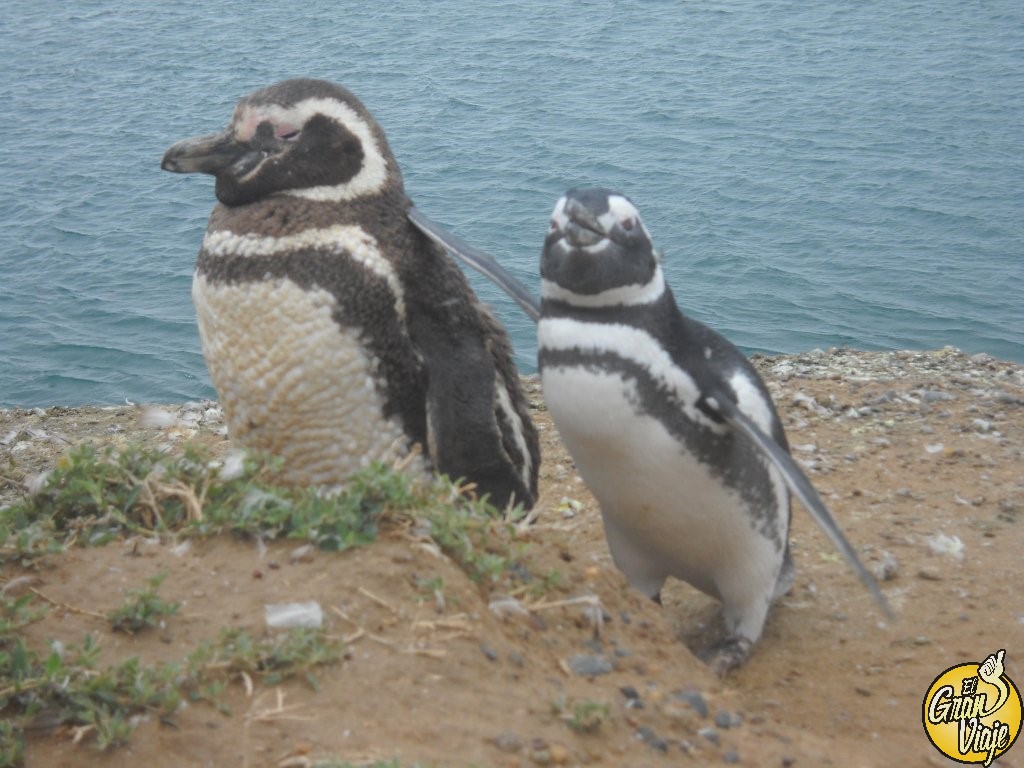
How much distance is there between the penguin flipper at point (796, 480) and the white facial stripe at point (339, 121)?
43.7 inches

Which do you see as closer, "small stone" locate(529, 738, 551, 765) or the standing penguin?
"small stone" locate(529, 738, 551, 765)

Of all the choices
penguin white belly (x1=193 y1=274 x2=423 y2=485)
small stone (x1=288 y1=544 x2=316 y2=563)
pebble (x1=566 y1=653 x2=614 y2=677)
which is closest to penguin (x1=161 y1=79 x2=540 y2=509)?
penguin white belly (x1=193 y1=274 x2=423 y2=485)

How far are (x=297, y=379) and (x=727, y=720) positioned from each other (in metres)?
1.46

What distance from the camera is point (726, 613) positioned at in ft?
12.0

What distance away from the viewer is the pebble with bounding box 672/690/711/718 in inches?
102

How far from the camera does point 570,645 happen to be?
2652mm

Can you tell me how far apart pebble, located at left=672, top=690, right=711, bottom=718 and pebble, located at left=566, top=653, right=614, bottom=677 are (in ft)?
0.48

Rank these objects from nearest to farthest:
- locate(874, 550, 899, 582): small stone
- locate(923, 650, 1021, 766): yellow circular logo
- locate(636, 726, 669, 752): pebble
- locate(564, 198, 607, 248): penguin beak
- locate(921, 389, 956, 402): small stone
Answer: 1. locate(636, 726, 669, 752): pebble
2. locate(923, 650, 1021, 766): yellow circular logo
3. locate(564, 198, 607, 248): penguin beak
4. locate(874, 550, 899, 582): small stone
5. locate(921, 389, 956, 402): small stone

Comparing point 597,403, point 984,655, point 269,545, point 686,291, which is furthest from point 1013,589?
point 686,291

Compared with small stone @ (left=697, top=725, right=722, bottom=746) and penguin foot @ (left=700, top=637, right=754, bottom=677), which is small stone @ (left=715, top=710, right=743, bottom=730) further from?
penguin foot @ (left=700, top=637, right=754, bottom=677)

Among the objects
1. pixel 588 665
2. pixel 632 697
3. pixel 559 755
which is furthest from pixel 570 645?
pixel 559 755

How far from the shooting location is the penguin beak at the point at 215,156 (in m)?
3.60

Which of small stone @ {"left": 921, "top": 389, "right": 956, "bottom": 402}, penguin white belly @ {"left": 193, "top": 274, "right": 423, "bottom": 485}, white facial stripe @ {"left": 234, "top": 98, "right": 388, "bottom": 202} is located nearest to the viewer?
penguin white belly @ {"left": 193, "top": 274, "right": 423, "bottom": 485}

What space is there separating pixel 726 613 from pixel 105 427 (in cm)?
356
